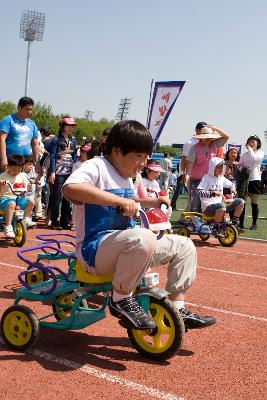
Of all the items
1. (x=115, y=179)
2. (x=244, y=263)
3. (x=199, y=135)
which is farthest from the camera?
(x=199, y=135)

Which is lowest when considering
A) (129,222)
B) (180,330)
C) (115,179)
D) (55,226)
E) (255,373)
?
(55,226)

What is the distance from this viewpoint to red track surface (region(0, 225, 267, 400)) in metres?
A: 2.92

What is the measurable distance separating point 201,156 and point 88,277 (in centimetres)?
622

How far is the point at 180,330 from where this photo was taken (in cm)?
321

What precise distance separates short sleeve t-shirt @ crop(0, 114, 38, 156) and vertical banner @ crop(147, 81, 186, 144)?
444cm

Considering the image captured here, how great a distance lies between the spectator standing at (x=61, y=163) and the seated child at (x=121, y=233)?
19.7ft

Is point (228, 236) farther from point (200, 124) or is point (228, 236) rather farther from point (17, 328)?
point (17, 328)

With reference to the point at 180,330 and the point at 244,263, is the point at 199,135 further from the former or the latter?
the point at 180,330

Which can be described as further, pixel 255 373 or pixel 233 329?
pixel 233 329

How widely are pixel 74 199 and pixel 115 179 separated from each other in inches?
13.8

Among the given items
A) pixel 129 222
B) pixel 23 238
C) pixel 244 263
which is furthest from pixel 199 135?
pixel 129 222

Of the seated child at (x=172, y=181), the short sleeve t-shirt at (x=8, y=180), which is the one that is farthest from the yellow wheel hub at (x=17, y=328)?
the seated child at (x=172, y=181)

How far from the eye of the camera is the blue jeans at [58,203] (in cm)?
953

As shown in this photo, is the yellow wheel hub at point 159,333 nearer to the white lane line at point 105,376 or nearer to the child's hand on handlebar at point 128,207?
the white lane line at point 105,376
